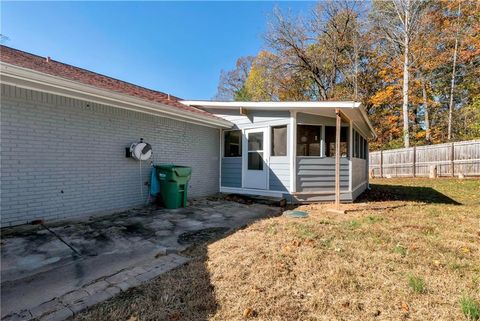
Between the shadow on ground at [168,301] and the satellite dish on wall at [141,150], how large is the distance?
3.76 meters

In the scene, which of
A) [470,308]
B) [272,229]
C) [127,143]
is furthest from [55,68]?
[470,308]

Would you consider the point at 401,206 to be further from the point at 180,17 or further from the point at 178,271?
the point at 180,17

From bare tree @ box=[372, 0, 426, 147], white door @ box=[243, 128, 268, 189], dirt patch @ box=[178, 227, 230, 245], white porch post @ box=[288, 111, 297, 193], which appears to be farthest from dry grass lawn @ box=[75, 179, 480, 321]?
bare tree @ box=[372, 0, 426, 147]

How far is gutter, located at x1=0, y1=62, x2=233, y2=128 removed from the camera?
12.8ft

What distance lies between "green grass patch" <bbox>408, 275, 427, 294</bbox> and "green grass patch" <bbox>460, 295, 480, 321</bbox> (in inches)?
11.6

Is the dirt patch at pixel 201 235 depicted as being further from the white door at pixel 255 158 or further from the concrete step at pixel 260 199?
the white door at pixel 255 158

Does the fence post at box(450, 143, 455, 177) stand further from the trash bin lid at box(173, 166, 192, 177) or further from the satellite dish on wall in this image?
the satellite dish on wall

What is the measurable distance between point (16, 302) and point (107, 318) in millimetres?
936

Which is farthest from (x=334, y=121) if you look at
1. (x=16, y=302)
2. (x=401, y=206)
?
(x=16, y=302)

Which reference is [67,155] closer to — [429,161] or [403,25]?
[429,161]

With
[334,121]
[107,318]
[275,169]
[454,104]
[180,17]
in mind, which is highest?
[180,17]

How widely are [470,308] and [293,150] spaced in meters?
5.38

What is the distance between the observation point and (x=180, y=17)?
32.1ft

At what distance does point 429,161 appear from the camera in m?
14.0
